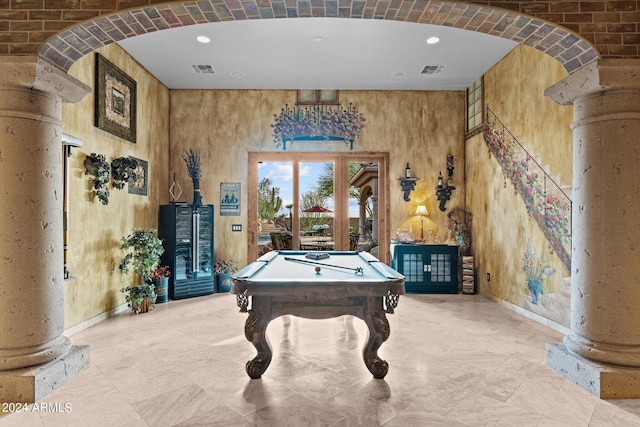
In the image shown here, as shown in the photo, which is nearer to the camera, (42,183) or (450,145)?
(42,183)

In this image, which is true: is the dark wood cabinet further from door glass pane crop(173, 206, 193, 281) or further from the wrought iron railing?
the wrought iron railing

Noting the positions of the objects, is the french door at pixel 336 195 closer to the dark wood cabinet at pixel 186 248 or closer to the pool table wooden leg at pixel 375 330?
the dark wood cabinet at pixel 186 248

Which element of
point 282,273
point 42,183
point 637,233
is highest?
point 42,183

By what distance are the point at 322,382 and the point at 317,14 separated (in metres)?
2.89

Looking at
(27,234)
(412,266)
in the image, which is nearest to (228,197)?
(412,266)

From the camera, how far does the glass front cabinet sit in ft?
21.3

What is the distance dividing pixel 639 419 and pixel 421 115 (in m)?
5.53

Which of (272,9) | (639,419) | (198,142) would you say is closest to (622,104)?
(639,419)

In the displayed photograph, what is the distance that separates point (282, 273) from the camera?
326cm

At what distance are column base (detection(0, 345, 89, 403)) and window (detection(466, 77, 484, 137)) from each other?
637 cm

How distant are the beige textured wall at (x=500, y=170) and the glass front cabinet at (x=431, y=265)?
474 millimetres

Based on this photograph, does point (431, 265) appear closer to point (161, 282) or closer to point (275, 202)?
point (275, 202)

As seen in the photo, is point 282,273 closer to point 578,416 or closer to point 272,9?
point 272,9

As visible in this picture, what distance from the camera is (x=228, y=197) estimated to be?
7.01 m
